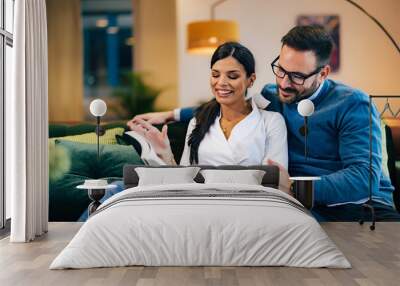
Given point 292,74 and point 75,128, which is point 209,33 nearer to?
point 292,74

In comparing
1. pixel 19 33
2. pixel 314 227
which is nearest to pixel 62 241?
pixel 19 33

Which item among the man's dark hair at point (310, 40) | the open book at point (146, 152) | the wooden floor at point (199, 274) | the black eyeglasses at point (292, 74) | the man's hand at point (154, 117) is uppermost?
the man's dark hair at point (310, 40)

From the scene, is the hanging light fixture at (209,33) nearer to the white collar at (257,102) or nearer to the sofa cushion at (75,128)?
the white collar at (257,102)

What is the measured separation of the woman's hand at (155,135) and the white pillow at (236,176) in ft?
2.39

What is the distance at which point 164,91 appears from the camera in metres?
7.48

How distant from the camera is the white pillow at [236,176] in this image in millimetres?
6738

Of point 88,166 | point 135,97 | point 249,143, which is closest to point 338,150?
point 249,143

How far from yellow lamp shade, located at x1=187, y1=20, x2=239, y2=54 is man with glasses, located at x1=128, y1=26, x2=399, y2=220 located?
627mm

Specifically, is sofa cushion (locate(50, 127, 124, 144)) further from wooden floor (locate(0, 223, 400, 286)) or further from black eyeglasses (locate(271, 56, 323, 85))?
wooden floor (locate(0, 223, 400, 286))

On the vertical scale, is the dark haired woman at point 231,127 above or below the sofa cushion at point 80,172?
above

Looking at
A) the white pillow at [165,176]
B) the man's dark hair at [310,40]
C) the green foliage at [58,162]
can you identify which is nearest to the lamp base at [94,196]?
the white pillow at [165,176]

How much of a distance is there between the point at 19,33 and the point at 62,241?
6.54 ft

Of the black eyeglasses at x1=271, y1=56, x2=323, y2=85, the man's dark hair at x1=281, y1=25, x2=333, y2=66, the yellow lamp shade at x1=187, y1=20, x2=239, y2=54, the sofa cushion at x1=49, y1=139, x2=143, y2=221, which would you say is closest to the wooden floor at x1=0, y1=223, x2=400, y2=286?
the sofa cushion at x1=49, y1=139, x2=143, y2=221

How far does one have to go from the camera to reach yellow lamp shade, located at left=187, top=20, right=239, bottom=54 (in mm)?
7445
